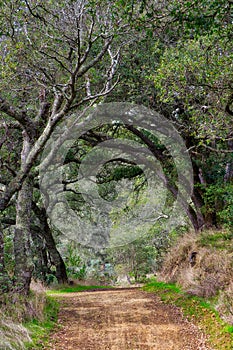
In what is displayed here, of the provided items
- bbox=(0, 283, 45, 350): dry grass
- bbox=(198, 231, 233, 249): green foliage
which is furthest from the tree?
bbox=(198, 231, 233, 249): green foliage

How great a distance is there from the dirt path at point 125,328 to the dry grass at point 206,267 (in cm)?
89

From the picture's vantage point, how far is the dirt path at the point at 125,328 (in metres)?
6.39

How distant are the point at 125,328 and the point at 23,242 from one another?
3.21 metres

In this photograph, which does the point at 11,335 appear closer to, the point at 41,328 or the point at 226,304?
the point at 41,328

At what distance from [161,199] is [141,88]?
8907 mm

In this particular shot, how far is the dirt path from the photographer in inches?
252

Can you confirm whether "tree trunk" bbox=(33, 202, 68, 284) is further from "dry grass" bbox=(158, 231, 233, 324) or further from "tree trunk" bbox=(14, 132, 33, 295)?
"tree trunk" bbox=(14, 132, 33, 295)

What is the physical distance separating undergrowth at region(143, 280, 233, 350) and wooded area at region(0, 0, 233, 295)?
2698mm

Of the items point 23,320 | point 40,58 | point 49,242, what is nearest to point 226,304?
point 23,320

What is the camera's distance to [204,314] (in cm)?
818

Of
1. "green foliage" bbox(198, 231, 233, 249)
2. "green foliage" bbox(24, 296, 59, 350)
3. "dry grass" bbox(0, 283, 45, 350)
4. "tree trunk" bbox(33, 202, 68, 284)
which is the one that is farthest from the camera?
"tree trunk" bbox(33, 202, 68, 284)

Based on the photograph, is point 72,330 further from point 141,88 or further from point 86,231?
point 86,231

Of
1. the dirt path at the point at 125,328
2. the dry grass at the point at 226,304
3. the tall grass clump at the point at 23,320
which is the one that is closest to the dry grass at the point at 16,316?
the tall grass clump at the point at 23,320

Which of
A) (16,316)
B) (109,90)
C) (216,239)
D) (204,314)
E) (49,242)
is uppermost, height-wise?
(109,90)
